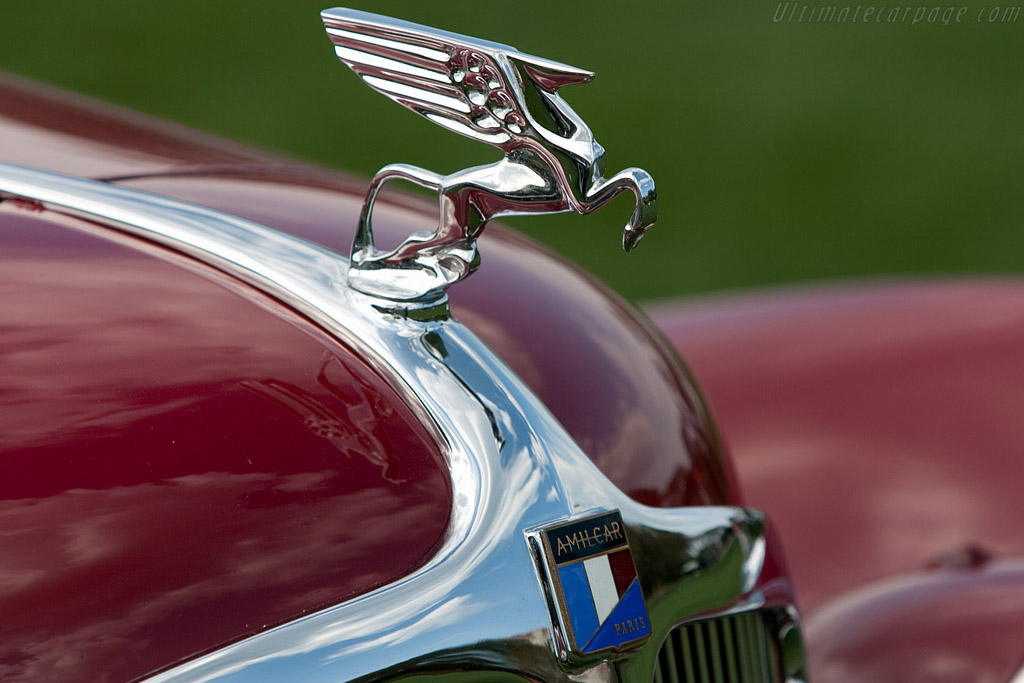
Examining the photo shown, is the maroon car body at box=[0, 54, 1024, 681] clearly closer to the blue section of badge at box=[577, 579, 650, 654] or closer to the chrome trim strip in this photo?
the chrome trim strip

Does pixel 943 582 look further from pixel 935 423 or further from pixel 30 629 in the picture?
pixel 30 629

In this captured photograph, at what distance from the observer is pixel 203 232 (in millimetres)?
1365

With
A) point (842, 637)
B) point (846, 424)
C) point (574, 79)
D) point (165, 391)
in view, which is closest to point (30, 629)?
point (165, 391)

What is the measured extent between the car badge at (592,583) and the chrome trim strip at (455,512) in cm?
1

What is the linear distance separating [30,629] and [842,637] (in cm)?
144

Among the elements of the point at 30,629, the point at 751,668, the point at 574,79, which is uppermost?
the point at 574,79

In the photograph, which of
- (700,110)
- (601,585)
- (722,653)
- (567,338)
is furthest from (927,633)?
(700,110)

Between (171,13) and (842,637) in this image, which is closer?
(842,637)

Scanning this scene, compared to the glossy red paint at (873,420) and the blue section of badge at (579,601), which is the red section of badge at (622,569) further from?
the glossy red paint at (873,420)

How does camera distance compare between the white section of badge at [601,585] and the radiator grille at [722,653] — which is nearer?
the white section of badge at [601,585]

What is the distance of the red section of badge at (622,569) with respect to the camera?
1.25 meters

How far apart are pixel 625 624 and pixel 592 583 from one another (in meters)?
0.06

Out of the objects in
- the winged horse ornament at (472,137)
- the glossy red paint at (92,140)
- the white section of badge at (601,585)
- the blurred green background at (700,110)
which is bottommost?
the white section of badge at (601,585)

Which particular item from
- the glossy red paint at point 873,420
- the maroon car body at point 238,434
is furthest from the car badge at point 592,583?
the glossy red paint at point 873,420
